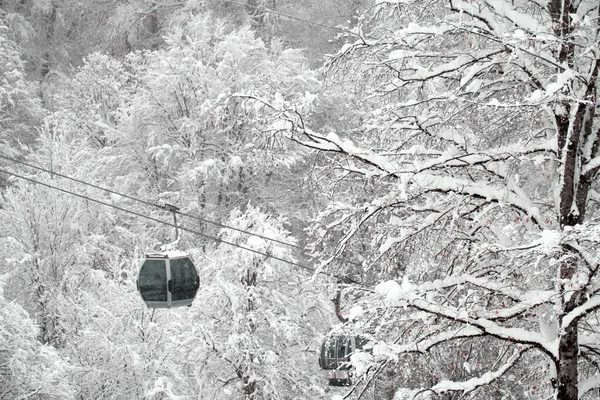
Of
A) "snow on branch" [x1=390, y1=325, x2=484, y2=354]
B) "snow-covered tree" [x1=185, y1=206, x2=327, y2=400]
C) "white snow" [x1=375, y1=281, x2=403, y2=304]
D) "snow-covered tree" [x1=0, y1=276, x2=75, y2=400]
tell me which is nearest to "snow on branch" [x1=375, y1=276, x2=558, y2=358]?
"white snow" [x1=375, y1=281, x2=403, y2=304]

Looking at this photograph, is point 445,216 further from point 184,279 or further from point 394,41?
point 184,279

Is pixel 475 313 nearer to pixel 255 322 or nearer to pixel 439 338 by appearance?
pixel 439 338

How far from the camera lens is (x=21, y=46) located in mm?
30672

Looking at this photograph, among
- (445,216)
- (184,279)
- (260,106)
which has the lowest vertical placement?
(184,279)

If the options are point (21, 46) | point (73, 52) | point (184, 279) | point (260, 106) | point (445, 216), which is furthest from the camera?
point (73, 52)

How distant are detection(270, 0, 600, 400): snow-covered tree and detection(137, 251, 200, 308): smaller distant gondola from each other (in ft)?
14.7

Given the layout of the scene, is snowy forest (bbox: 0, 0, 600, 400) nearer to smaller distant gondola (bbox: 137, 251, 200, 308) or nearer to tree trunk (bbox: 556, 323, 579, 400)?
tree trunk (bbox: 556, 323, 579, 400)

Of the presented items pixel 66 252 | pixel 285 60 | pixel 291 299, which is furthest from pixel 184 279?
pixel 285 60

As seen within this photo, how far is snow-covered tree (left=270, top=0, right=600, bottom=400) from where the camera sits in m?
5.68

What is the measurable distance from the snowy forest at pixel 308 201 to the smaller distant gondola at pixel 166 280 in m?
0.33

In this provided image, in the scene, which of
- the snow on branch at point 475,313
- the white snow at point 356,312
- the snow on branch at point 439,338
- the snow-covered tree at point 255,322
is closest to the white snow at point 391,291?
the snow on branch at point 475,313

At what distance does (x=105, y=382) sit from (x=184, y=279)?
7.79 meters

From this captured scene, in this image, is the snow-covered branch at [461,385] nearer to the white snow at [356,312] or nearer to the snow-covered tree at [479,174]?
the snow-covered tree at [479,174]

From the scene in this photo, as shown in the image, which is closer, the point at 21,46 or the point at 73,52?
the point at 21,46
